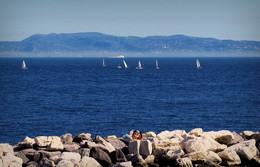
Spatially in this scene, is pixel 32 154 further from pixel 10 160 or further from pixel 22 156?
pixel 10 160

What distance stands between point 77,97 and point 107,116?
18.7 m

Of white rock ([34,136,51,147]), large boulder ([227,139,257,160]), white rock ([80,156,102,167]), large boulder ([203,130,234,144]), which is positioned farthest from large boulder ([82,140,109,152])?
large boulder ([227,139,257,160])

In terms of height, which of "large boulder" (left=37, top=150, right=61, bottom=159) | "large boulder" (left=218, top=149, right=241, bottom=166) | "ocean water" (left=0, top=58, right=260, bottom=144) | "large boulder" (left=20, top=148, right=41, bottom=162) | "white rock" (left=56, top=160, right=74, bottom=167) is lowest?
"ocean water" (left=0, top=58, right=260, bottom=144)

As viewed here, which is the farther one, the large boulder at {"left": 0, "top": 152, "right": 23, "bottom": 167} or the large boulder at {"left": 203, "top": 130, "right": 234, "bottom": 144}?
the large boulder at {"left": 203, "top": 130, "right": 234, "bottom": 144}

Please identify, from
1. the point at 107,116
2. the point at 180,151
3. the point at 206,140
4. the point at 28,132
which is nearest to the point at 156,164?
the point at 180,151

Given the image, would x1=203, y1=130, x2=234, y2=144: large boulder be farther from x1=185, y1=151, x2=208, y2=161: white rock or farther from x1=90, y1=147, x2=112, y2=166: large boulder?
x1=90, y1=147, x2=112, y2=166: large boulder

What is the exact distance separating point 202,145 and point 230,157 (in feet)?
4.37

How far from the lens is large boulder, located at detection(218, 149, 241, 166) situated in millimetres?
17781

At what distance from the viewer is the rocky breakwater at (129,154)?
55.0 ft

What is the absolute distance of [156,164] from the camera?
17.4 m

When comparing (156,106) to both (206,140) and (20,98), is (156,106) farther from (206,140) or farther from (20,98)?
(206,140)

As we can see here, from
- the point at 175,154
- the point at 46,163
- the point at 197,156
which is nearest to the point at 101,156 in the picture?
the point at 46,163

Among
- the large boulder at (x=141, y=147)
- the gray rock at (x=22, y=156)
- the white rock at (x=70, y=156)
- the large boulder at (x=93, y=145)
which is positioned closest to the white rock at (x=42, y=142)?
the gray rock at (x=22, y=156)

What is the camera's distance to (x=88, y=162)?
1683 cm
